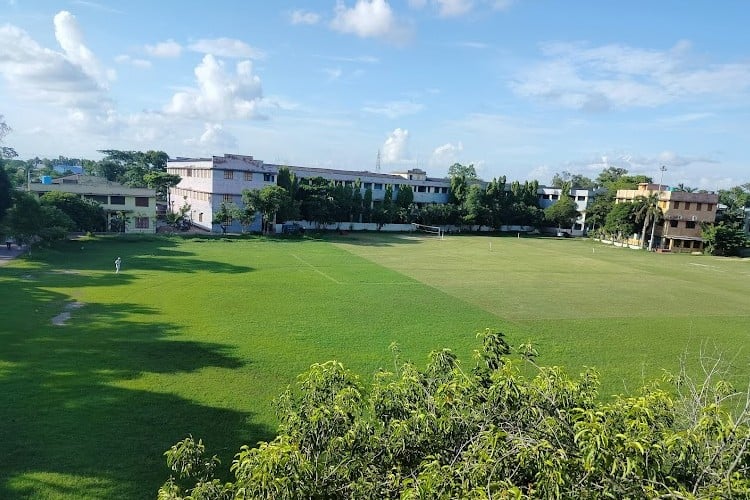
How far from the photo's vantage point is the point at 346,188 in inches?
2436

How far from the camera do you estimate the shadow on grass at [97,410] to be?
31.1 ft

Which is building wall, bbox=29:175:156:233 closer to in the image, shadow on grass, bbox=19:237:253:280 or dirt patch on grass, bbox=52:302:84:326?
shadow on grass, bbox=19:237:253:280

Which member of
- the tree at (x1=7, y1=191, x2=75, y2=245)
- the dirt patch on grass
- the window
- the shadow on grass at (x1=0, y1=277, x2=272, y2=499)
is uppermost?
the window

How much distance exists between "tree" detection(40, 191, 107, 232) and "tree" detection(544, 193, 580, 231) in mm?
56991

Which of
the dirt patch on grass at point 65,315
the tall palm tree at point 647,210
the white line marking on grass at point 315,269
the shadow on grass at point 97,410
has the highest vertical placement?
the tall palm tree at point 647,210

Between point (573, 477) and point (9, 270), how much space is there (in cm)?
3156

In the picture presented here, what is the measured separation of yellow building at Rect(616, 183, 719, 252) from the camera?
57.7m

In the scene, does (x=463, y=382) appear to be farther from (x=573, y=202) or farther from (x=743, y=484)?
(x=573, y=202)

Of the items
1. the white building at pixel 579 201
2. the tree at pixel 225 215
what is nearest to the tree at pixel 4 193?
the tree at pixel 225 215

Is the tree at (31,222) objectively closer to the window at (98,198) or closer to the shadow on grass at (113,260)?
the shadow on grass at (113,260)

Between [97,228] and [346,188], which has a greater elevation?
[346,188]

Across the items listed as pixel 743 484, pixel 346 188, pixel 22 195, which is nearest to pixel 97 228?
pixel 22 195

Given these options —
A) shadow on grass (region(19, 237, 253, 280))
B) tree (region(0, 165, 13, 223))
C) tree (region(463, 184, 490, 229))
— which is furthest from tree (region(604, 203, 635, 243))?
tree (region(0, 165, 13, 223))

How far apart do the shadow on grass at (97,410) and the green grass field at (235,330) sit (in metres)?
0.04
